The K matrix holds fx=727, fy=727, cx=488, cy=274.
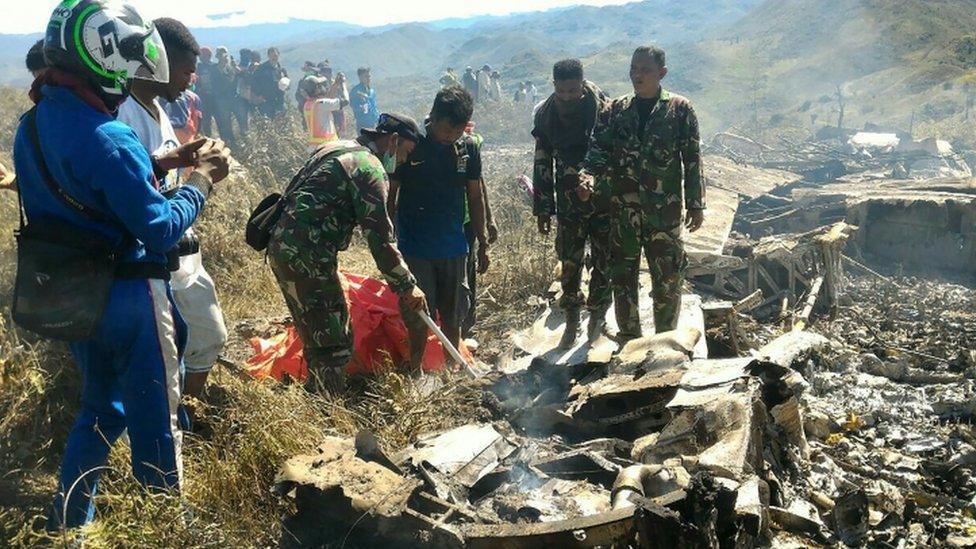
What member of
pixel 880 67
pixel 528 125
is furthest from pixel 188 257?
pixel 880 67

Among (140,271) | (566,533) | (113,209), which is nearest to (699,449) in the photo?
(566,533)

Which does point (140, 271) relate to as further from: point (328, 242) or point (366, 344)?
point (366, 344)

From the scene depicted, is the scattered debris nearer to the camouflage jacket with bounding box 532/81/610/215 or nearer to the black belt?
the black belt

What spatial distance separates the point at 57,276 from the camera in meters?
2.42

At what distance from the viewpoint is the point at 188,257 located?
11.1 feet

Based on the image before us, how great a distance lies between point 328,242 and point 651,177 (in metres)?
2.34

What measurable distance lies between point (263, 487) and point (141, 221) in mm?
1275

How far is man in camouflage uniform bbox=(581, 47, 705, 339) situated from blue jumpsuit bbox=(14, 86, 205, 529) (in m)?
2.99

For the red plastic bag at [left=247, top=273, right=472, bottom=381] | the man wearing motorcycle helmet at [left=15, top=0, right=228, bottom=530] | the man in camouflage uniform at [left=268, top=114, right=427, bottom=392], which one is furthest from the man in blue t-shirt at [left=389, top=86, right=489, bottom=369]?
the man wearing motorcycle helmet at [left=15, top=0, right=228, bottom=530]

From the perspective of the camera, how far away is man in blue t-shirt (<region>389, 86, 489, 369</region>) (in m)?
4.77

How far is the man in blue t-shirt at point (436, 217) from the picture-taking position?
4.77m

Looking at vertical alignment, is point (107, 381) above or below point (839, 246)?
above

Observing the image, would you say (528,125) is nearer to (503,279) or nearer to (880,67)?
(503,279)

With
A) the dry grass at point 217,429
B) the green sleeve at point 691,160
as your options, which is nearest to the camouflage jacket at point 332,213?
the dry grass at point 217,429
